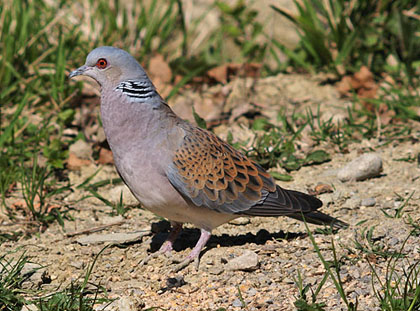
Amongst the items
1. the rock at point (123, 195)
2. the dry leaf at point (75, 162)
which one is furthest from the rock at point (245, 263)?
the dry leaf at point (75, 162)

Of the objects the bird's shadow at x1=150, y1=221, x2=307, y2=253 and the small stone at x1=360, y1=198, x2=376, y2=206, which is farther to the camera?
the small stone at x1=360, y1=198, x2=376, y2=206

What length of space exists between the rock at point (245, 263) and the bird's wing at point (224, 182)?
0.33 metres

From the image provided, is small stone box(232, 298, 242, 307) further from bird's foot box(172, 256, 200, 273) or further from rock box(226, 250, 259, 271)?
bird's foot box(172, 256, 200, 273)

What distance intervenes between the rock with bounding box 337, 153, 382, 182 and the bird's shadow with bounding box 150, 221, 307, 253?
862mm

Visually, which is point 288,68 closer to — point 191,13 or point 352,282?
point 191,13

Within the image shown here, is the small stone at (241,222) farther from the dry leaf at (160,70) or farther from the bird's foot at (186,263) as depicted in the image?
the dry leaf at (160,70)

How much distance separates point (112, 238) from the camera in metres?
4.34

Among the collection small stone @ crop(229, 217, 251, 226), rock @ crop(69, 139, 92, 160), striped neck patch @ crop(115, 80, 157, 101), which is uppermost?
striped neck patch @ crop(115, 80, 157, 101)

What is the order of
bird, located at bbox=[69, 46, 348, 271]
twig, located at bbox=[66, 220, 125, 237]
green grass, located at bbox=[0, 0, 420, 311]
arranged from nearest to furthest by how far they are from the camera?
bird, located at bbox=[69, 46, 348, 271] < twig, located at bbox=[66, 220, 125, 237] < green grass, located at bbox=[0, 0, 420, 311]

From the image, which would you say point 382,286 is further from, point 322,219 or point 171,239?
point 171,239

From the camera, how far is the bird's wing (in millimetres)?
3850

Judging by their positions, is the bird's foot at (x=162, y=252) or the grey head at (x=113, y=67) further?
the bird's foot at (x=162, y=252)

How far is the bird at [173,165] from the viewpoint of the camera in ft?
12.4

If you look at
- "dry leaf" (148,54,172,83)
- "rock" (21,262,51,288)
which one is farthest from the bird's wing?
"dry leaf" (148,54,172,83)
